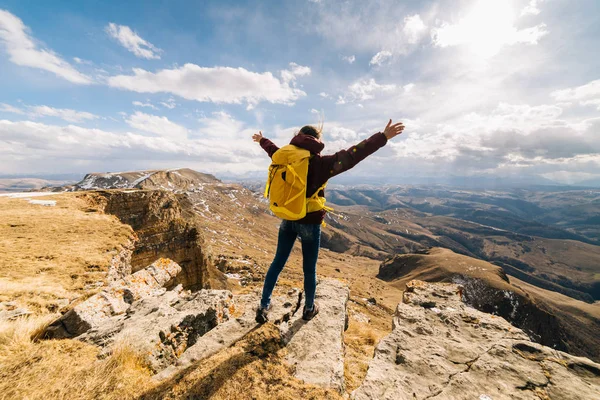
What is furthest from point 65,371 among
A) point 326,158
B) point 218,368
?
point 326,158

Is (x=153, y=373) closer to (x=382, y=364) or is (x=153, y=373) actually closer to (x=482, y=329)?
(x=382, y=364)

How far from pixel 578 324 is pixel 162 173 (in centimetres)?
28918

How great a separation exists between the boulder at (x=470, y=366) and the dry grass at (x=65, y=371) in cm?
356

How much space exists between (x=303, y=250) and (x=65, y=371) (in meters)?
4.26

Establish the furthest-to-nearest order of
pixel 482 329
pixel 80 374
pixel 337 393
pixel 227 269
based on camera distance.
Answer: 1. pixel 227 269
2. pixel 482 329
3. pixel 337 393
4. pixel 80 374

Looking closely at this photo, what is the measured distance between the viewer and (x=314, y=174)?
17.3ft

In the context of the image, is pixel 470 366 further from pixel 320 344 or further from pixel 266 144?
pixel 266 144

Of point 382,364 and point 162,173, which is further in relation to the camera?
point 162,173

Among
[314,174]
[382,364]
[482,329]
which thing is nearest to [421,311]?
[482,329]

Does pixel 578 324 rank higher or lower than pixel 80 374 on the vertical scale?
lower

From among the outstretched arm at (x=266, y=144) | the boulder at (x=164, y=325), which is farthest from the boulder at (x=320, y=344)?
the outstretched arm at (x=266, y=144)

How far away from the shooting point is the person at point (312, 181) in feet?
17.0

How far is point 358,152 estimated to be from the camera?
16.8 feet

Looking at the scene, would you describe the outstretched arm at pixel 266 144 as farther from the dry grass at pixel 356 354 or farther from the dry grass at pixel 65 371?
the dry grass at pixel 356 354
